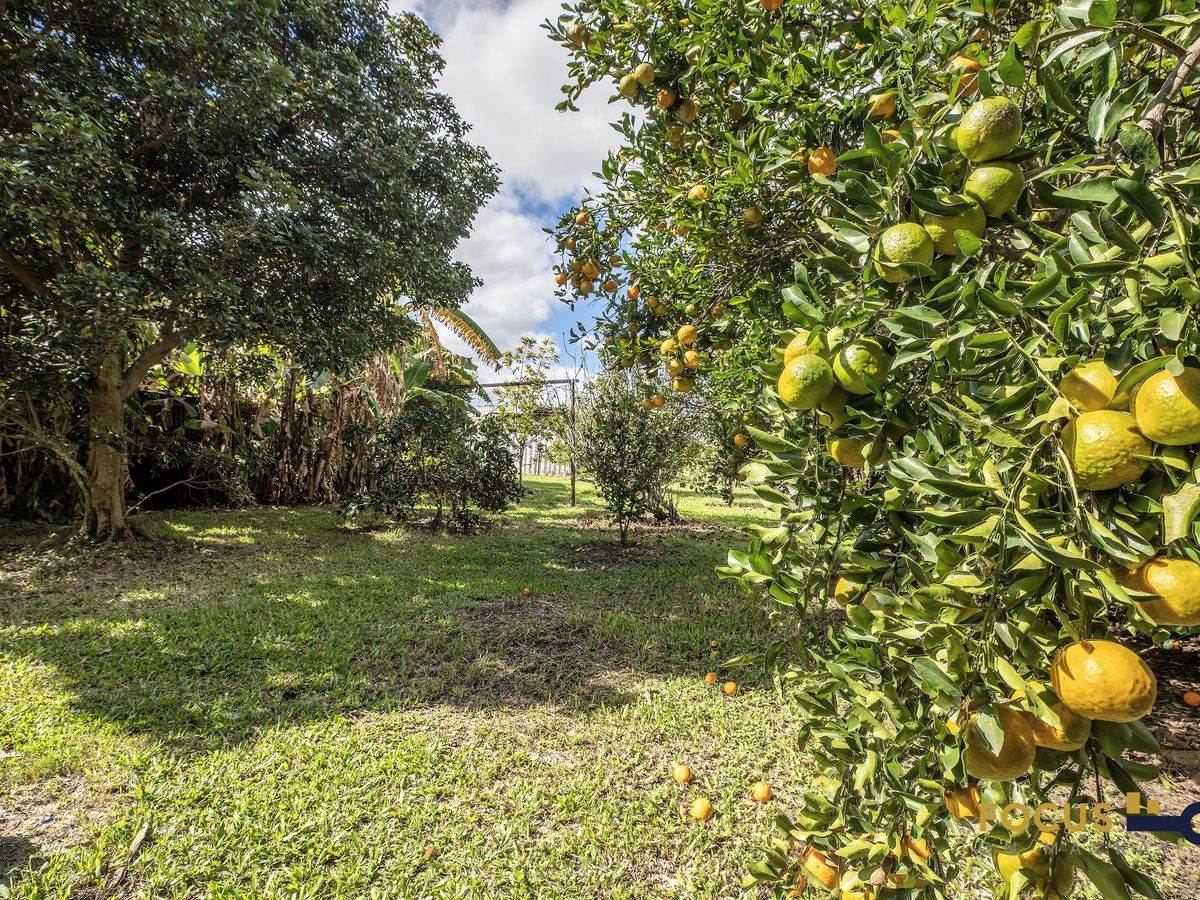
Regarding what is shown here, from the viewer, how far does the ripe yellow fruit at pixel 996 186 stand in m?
0.79

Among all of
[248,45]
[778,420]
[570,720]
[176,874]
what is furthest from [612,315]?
[248,45]

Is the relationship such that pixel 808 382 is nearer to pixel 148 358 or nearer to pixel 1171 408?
pixel 1171 408

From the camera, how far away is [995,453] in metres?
0.75

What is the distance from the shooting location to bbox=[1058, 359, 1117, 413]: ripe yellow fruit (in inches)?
27.3

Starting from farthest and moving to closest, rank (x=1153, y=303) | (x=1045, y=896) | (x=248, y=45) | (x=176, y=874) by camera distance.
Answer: (x=248, y=45)
(x=176, y=874)
(x=1045, y=896)
(x=1153, y=303)

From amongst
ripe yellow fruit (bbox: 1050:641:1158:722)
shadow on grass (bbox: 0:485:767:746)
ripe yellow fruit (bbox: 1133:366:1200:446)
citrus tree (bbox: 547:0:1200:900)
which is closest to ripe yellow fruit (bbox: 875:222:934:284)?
citrus tree (bbox: 547:0:1200:900)

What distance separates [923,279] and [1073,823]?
0.97 m

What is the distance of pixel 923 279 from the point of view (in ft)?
2.90

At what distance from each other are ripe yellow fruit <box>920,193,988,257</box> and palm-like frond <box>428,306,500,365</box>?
12579mm

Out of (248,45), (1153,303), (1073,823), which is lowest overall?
(1073,823)

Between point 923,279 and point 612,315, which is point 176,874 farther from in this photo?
point 612,315

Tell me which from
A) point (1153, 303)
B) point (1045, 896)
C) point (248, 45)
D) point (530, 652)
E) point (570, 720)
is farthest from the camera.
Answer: point (248, 45)

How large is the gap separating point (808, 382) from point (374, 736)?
9.37 ft

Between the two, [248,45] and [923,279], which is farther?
[248,45]
